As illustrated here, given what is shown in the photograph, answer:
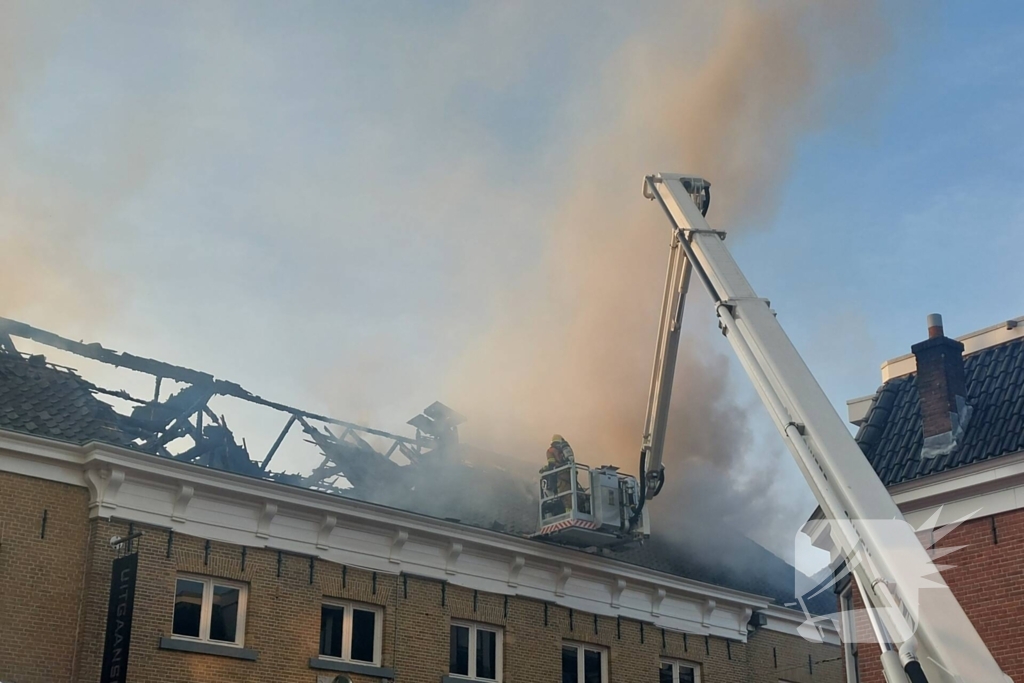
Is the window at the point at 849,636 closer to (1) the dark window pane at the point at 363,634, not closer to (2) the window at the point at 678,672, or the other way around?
(2) the window at the point at 678,672

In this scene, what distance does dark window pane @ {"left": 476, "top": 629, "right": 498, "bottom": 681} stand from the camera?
20.2 metres

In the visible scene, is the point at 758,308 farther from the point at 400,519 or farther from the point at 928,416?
the point at 400,519

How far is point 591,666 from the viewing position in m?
21.9

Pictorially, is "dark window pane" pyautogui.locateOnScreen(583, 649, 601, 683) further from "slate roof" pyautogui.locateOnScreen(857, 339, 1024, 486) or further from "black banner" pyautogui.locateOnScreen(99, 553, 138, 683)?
"black banner" pyautogui.locateOnScreen(99, 553, 138, 683)

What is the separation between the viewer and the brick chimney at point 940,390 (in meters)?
17.1

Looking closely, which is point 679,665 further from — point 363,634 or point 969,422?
point 969,422

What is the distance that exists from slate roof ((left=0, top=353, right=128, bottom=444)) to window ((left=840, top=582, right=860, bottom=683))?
1139 centimetres

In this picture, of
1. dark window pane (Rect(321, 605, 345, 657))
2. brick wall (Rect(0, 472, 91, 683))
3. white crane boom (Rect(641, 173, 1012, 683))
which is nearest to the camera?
white crane boom (Rect(641, 173, 1012, 683))

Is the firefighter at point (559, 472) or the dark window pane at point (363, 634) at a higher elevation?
the firefighter at point (559, 472)

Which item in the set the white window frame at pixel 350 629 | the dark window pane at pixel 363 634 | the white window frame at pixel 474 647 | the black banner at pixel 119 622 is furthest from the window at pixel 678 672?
the black banner at pixel 119 622

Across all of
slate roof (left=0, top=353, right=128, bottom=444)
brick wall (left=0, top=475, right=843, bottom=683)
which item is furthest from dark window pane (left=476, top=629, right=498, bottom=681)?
slate roof (left=0, top=353, right=128, bottom=444)

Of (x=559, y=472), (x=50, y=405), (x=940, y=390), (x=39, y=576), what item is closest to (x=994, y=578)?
(x=940, y=390)

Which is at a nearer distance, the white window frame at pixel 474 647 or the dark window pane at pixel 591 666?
the white window frame at pixel 474 647

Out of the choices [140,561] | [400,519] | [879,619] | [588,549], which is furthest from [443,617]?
[879,619]
